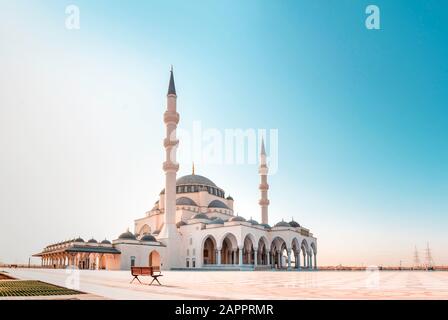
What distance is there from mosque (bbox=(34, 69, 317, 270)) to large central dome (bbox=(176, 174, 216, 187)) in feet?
0.68

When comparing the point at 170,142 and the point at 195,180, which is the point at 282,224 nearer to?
the point at 195,180

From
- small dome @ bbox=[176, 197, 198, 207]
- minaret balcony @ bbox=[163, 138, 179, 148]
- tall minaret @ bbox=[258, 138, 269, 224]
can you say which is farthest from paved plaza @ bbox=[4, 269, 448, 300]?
small dome @ bbox=[176, 197, 198, 207]

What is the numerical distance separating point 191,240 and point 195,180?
527 inches

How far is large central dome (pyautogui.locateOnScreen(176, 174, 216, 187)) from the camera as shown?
2203 inches

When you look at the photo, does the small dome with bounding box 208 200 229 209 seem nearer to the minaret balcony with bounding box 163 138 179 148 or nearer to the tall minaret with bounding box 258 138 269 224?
the tall minaret with bounding box 258 138 269 224

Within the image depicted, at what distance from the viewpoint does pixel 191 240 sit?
4438 cm

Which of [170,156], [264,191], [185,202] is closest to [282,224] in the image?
[264,191]

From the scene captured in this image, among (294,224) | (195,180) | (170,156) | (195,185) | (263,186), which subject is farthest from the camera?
(195,180)

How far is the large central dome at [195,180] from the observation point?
56.0 metres

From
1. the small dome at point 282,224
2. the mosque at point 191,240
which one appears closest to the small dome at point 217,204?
the mosque at point 191,240

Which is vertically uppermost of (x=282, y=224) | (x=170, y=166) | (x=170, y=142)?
(x=170, y=142)

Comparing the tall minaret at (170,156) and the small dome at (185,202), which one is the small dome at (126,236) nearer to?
the tall minaret at (170,156)
